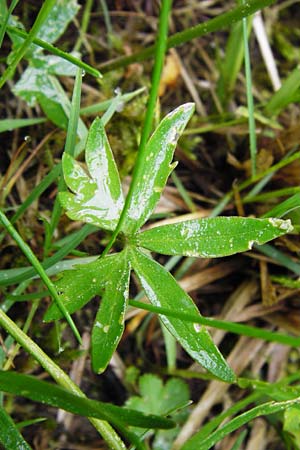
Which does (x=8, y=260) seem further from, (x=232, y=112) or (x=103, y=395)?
(x=232, y=112)

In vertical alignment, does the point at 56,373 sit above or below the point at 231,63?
below

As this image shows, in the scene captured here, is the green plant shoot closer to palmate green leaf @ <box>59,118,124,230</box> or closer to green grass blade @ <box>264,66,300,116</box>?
palmate green leaf @ <box>59,118,124,230</box>

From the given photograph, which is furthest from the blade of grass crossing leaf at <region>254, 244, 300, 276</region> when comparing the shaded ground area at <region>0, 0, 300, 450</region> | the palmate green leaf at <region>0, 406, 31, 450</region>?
the palmate green leaf at <region>0, 406, 31, 450</region>

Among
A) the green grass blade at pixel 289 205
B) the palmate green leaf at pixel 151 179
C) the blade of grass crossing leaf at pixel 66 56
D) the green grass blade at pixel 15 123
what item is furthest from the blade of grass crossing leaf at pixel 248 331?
the green grass blade at pixel 15 123

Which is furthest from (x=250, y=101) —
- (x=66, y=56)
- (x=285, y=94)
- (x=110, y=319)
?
(x=110, y=319)

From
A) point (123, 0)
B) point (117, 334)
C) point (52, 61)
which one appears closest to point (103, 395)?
point (117, 334)

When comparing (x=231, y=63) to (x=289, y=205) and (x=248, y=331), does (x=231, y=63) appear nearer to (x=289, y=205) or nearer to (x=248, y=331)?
(x=289, y=205)

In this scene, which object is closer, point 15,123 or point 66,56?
point 66,56

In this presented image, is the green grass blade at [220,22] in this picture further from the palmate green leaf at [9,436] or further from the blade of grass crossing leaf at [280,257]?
the palmate green leaf at [9,436]
